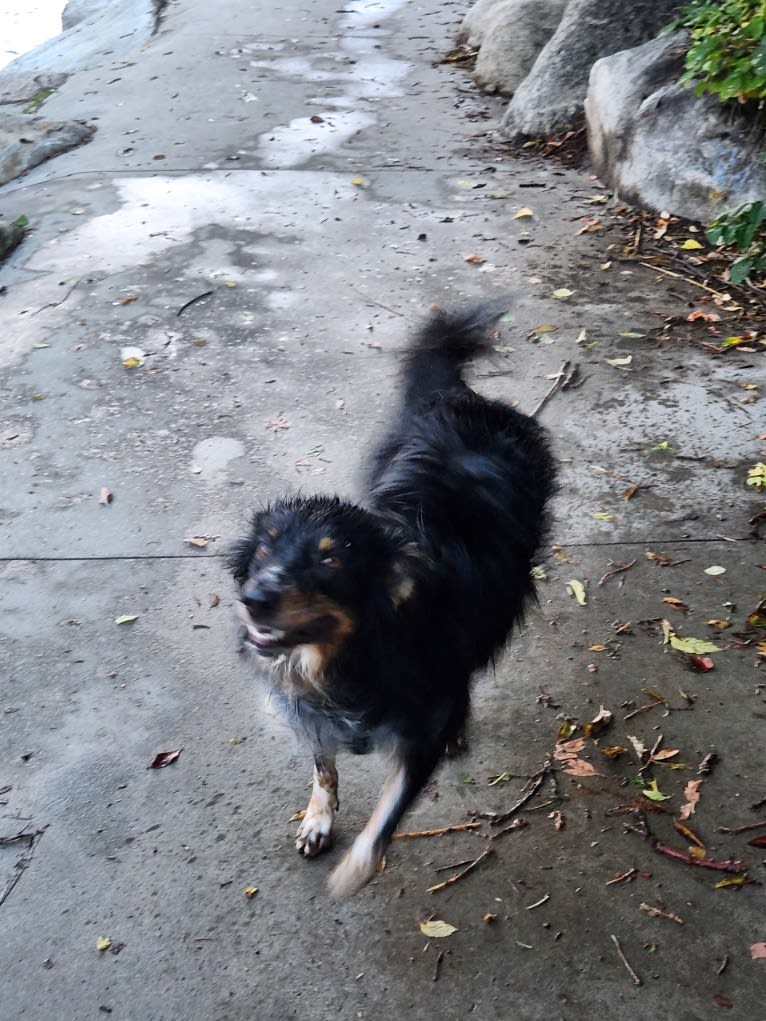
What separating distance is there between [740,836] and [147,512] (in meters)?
2.70

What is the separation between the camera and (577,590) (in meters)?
3.93

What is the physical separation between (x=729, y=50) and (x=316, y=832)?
4.98m

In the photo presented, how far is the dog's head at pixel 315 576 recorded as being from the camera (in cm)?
232

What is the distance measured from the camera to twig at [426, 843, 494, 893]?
9.58ft

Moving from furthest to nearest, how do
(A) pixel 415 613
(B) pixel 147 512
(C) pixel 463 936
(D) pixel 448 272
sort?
(D) pixel 448 272
(B) pixel 147 512
(C) pixel 463 936
(A) pixel 415 613

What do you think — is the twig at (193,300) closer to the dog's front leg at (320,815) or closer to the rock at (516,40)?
the dog's front leg at (320,815)

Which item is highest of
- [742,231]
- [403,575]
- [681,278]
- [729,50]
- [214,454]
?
[403,575]

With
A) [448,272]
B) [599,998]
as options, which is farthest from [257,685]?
[448,272]

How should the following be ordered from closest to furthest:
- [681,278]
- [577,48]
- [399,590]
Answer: [399,590], [681,278], [577,48]

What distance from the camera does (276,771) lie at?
332 cm

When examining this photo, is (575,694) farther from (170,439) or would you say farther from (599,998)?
(170,439)

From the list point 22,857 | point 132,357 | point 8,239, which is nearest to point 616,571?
point 22,857

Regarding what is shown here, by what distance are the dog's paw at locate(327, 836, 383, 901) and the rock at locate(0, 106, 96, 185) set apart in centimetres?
710

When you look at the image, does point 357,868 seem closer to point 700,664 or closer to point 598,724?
point 598,724
